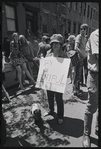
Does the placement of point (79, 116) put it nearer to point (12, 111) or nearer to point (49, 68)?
point (49, 68)

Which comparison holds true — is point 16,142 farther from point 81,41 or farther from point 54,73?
point 81,41

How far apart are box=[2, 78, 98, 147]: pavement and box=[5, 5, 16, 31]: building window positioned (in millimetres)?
8259

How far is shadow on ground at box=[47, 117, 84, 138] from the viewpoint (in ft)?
7.95

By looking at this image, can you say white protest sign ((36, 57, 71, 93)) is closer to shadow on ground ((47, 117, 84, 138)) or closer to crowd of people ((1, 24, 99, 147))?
crowd of people ((1, 24, 99, 147))

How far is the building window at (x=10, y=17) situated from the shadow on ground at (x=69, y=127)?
9.40m

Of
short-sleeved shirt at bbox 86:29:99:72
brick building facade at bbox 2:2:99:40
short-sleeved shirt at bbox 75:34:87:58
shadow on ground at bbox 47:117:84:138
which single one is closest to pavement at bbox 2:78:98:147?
shadow on ground at bbox 47:117:84:138

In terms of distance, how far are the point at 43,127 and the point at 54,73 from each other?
118cm

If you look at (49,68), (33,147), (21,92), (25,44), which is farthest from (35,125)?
(25,44)

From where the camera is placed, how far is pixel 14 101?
3.77m

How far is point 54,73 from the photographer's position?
2279 mm

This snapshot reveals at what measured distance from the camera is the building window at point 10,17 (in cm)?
997

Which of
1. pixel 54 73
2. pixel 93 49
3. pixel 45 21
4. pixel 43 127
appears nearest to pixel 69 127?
pixel 43 127

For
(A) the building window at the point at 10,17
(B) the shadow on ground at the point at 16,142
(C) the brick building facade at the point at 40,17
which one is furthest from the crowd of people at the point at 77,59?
(A) the building window at the point at 10,17

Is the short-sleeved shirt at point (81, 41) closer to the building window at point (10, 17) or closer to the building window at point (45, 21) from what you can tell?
the building window at point (10, 17)
